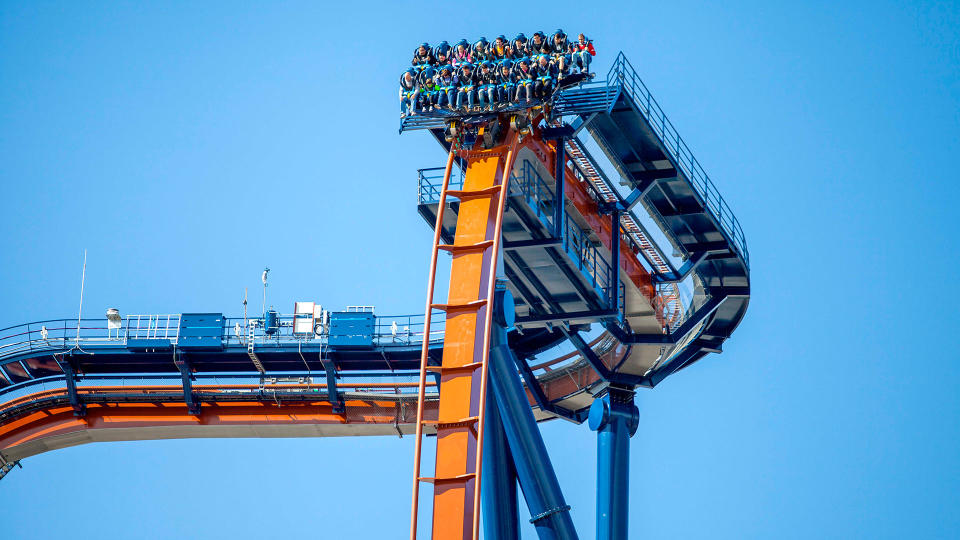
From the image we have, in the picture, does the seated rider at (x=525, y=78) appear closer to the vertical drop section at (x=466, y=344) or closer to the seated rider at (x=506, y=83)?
the seated rider at (x=506, y=83)

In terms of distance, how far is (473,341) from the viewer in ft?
125

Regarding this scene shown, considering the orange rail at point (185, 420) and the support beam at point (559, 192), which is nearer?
the support beam at point (559, 192)

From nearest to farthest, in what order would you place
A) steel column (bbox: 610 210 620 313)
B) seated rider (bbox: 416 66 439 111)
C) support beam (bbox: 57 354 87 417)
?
seated rider (bbox: 416 66 439 111)
steel column (bbox: 610 210 620 313)
support beam (bbox: 57 354 87 417)

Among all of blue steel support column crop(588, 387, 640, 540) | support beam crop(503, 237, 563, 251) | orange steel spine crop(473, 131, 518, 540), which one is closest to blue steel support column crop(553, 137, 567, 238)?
support beam crop(503, 237, 563, 251)

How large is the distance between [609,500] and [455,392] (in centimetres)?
1231

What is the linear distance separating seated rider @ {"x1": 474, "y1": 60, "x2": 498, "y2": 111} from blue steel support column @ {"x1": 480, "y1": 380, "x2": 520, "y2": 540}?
7263 millimetres

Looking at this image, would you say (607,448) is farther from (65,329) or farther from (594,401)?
(65,329)

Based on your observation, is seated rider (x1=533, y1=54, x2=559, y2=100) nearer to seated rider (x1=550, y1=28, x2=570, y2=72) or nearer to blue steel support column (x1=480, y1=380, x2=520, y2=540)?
seated rider (x1=550, y1=28, x2=570, y2=72)

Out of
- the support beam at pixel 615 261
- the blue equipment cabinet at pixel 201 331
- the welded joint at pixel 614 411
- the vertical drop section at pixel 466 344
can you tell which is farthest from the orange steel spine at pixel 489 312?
the blue equipment cabinet at pixel 201 331

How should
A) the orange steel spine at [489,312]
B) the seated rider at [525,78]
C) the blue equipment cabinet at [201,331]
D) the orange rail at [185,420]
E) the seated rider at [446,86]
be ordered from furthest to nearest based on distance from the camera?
the orange rail at [185,420]
the blue equipment cabinet at [201,331]
the seated rider at [446,86]
the seated rider at [525,78]
the orange steel spine at [489,312]

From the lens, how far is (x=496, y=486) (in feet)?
132

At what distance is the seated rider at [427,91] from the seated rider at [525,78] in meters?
2.22

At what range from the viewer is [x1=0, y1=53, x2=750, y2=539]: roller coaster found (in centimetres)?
3897

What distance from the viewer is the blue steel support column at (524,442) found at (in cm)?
3953
